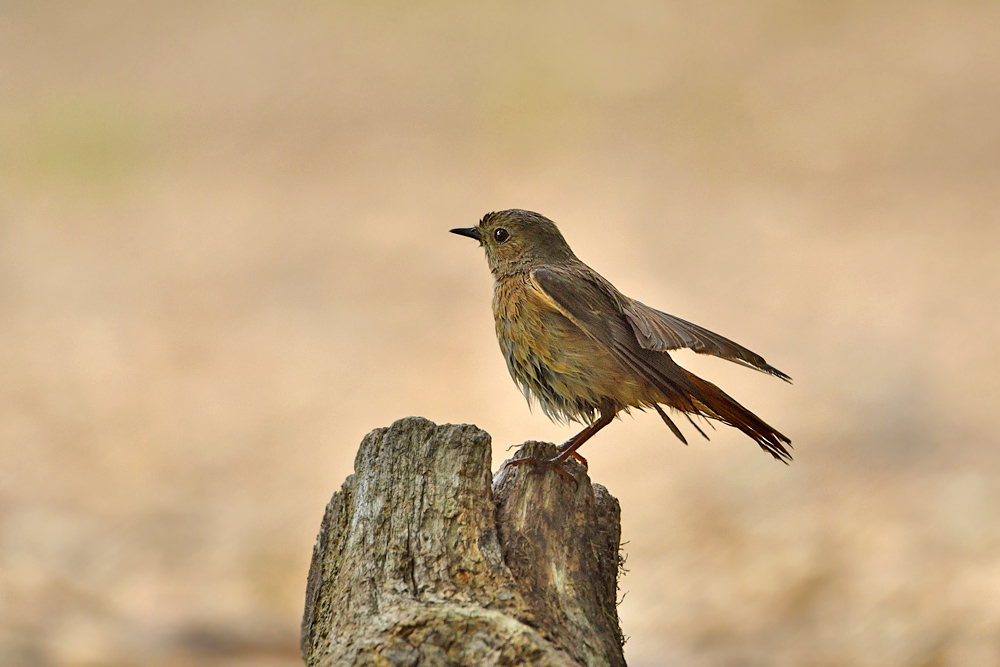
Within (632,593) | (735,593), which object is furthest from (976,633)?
(632,593)

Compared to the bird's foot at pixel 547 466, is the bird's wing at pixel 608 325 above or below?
above

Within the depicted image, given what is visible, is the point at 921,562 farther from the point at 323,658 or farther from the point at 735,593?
the point at 323,658

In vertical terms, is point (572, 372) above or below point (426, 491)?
above

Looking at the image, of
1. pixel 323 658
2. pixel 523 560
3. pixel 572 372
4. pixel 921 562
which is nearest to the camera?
pixel 323 658

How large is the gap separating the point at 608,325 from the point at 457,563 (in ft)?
3.86

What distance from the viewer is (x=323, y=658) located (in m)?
3.26

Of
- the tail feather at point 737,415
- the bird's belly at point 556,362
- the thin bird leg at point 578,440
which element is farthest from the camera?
the bird's belly at point 556,362

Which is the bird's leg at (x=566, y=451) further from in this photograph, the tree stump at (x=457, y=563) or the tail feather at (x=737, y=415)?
the tail feather at (x=737, y=415)

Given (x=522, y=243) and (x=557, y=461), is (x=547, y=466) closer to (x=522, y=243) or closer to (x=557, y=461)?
(x=557, y=461)

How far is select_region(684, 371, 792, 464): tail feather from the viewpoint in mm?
3764

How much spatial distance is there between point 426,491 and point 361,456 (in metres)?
0.33

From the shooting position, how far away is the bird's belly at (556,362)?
13.2 ft

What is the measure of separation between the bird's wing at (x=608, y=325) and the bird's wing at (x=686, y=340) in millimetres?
104

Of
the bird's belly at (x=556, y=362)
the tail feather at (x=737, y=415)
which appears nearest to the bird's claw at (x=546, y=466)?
the bird's belly at (x=556, y=362)
